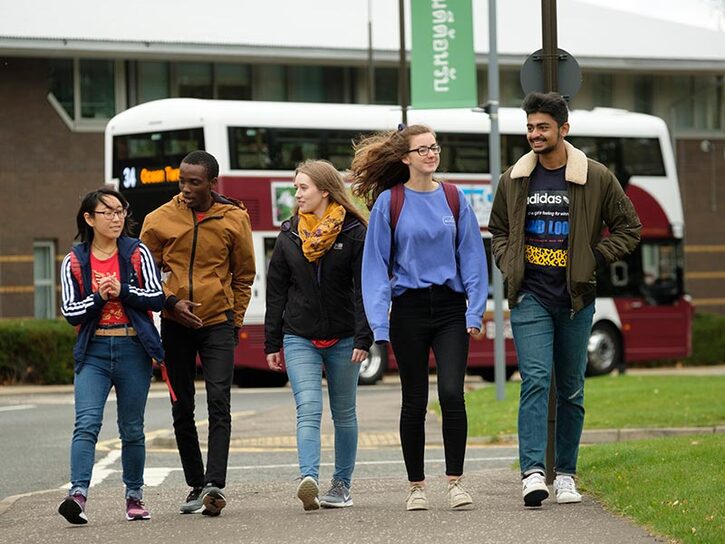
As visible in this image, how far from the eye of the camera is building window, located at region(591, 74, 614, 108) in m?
37.0

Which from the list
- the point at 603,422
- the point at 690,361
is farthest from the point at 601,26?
the point at 603,422

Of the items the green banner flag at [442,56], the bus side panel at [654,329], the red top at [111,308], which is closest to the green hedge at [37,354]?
the bus side panel at [654,329]

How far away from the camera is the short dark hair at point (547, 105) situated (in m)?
8.22

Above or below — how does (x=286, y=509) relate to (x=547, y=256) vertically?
below

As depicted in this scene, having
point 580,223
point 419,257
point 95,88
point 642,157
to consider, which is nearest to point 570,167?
point 580,223

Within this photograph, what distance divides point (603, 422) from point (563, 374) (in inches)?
256

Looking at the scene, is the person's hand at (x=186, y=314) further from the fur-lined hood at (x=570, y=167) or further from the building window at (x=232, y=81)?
the building window at (x=232, y=81)

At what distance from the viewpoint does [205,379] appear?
8508 mm

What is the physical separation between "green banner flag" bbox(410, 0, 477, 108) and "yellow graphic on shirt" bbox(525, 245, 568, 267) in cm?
1182

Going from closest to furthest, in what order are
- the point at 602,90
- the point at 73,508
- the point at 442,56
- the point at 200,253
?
the point at 73,508 → the point at 200,253 → the point at 442,56 → the point at 602,90

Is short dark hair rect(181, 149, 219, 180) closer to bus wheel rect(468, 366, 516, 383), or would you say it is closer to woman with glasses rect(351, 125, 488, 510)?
woman with glasses rect(351, 125, 488, 510)

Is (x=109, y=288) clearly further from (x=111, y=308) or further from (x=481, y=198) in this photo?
(x=481, y=198)

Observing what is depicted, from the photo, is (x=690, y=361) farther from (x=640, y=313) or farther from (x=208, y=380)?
(x=208, y=380)

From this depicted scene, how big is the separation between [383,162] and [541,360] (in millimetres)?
1282
